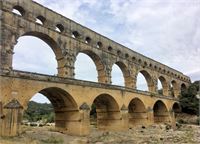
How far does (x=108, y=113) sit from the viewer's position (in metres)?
29.7

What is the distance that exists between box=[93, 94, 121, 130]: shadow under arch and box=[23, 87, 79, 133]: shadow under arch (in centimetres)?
518

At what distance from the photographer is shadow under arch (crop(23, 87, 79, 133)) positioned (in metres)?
23.3

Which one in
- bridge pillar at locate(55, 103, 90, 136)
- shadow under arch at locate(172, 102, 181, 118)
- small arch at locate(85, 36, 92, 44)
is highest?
small arch at locate(85, 36, 92, 44)

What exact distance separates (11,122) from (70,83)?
6.47m

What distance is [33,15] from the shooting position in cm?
2353

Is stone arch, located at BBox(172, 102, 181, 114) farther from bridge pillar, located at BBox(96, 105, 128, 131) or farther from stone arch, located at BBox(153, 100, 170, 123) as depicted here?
bridge pillar, located at BBox(96, 105, 128, 131)

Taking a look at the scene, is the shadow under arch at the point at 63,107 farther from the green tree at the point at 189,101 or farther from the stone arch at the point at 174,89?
the stone arch at the point at 174,89

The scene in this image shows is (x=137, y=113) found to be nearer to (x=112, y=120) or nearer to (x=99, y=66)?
(x=112, y=120)

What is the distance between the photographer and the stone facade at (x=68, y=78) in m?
19.5

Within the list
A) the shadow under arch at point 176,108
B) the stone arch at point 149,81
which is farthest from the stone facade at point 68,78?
the shadow under arch at point 176,108

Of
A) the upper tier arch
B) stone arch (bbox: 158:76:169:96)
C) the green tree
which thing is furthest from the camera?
stone arch (bbox: 158:76:169:96)

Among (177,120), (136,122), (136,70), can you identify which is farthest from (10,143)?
(177,120)

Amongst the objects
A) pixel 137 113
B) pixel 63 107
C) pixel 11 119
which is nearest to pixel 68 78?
pixel 63 107

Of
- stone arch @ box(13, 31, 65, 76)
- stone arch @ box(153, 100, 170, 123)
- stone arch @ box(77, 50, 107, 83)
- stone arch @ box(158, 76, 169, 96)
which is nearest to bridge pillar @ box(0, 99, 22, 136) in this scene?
stone arch @ box(13, 31, 65, 76)
